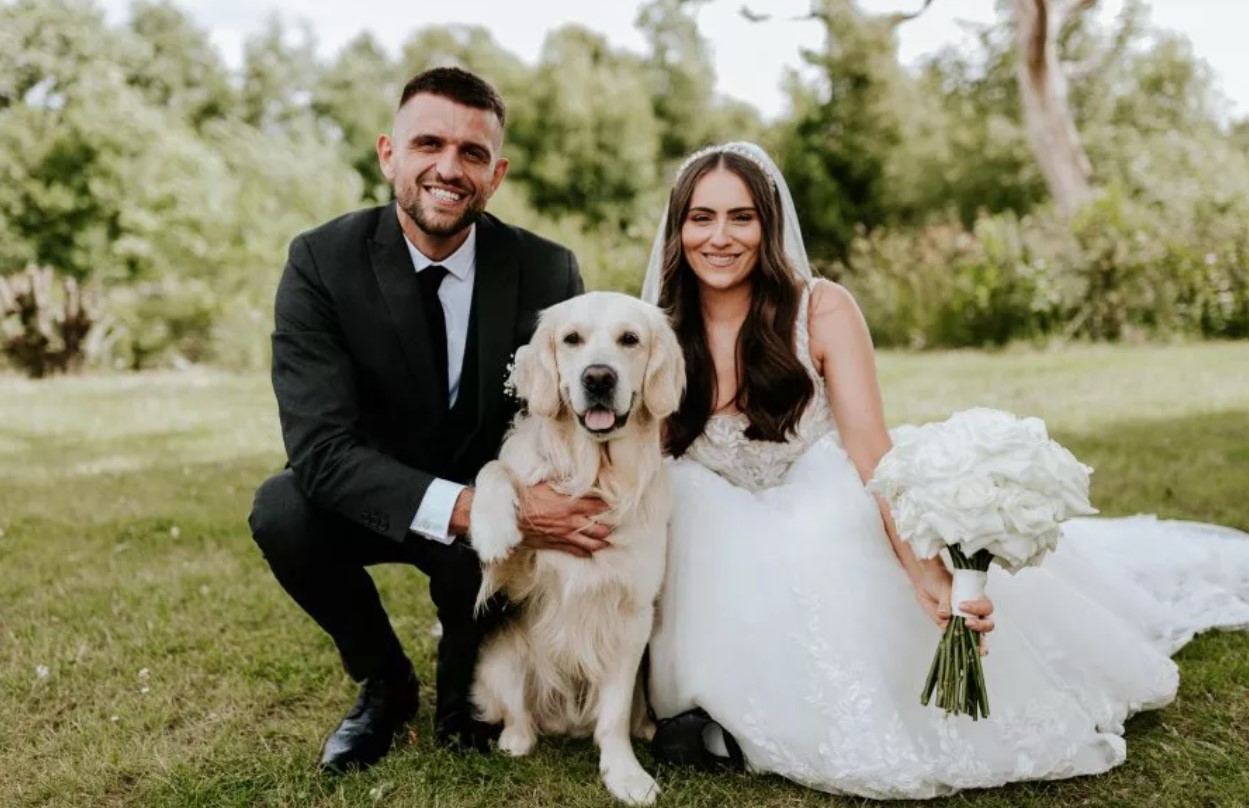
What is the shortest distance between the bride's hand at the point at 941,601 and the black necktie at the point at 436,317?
1.38 m

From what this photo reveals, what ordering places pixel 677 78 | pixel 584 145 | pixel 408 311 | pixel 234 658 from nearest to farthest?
1. pixel 408 311
2. pixel 234 658
3. pixel 584 145
4. pixel 677 78

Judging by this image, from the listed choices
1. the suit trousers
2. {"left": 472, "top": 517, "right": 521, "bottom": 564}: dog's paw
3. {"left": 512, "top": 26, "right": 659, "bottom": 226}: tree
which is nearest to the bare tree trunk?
{"left": 512, "top": 26, "right": 659, "bottom": 226}: tree

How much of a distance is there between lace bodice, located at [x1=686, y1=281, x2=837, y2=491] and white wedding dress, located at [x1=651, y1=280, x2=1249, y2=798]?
0.01 meters

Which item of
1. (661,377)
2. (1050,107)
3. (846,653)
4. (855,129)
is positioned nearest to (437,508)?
(661,377)

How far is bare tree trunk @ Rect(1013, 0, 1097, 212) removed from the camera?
1395 cm

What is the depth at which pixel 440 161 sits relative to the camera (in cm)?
282

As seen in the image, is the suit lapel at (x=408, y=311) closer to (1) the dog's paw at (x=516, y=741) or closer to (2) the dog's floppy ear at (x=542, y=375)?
(2) the dog's floppy ear at (x=542, y=375)

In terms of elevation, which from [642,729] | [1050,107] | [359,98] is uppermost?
[359,98]

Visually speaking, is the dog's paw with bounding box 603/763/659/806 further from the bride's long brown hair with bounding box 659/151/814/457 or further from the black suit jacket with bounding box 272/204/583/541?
the bride's long brown hair with bounding box 659/151/814/457

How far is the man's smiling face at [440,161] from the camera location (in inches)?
111

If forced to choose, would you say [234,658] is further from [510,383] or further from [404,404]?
[510,383]

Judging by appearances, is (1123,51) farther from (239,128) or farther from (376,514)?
(376,514)

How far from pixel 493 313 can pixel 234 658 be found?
1.52m

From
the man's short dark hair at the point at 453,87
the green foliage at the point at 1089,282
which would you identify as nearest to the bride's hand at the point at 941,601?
the man's short dark hair at the point at 453,87
